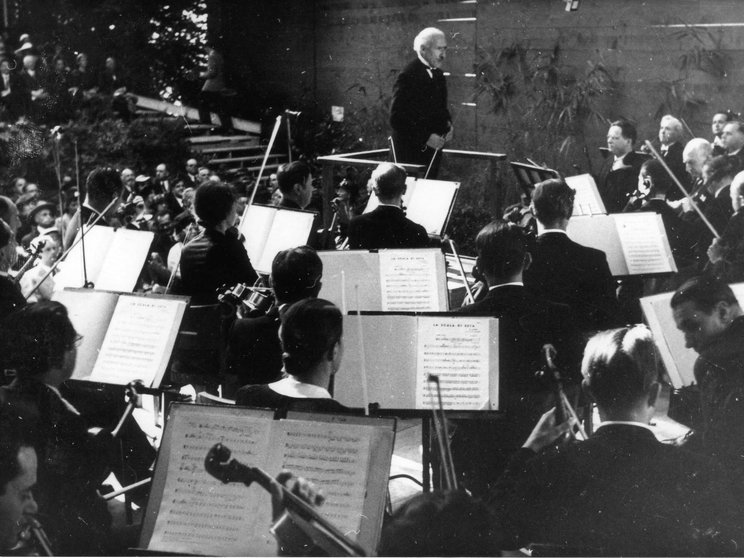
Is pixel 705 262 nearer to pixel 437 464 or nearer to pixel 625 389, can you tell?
pixel 437 464

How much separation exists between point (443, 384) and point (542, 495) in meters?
0.75

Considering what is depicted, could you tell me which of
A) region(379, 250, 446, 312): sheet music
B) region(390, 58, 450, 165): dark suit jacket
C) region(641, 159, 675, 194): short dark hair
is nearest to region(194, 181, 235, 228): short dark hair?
region(379, 250, 446, 312): sheet music

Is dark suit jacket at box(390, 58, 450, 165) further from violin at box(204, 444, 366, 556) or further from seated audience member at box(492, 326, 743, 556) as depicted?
violin at box(204, 444, 366, 556)

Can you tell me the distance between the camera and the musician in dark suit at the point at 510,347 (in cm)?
304

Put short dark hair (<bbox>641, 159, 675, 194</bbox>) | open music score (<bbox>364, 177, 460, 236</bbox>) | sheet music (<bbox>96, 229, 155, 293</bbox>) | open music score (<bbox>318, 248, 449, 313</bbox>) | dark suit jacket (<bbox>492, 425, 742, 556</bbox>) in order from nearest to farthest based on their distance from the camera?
dark suit jacket (<bbox>492, 425, 742, 556</bbox>) → open music score (<bbox>318, 248, 449, 313</bbox>) → sheet music (<bbox>96, 229, 155, 293</bbox>) → short dark hair (<bbox>641, 159, 675, 194</bbox>) → open music score (<bbox>364, 177, 460, 236</bbox>)

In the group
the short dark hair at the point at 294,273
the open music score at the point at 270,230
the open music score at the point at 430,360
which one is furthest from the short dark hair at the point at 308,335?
the open music score at the point at 270,230

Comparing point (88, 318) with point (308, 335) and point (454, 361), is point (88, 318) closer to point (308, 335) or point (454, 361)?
point (308, 335)

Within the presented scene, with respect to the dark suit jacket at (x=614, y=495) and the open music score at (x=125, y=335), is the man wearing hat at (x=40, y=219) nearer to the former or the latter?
the open music score at (x=125, y=335)

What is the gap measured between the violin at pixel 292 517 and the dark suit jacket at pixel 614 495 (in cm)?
44

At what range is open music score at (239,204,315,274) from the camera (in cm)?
455

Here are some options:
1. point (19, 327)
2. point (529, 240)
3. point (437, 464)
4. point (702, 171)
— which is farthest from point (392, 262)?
point (702, 171)

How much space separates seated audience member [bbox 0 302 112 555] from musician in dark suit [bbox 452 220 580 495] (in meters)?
1.30

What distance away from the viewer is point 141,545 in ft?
7.51

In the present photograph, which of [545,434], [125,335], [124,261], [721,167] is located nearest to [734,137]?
[721,167]
